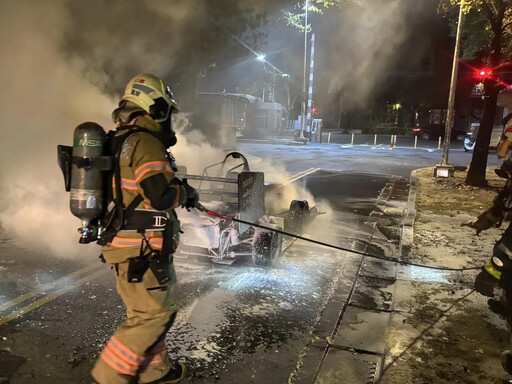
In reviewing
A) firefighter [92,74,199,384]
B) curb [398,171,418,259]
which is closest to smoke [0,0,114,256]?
firefighter [92,74,199,384]

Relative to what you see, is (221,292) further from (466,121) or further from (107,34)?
(466,121)

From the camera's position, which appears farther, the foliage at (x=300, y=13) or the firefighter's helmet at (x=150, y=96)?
the foliage at (x=300, y=13)

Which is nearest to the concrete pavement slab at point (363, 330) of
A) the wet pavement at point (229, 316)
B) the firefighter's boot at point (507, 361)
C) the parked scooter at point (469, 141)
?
the wet pavement at point (229, 316)

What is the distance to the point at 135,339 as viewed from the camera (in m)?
2.22

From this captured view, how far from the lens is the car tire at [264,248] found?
4402 mm

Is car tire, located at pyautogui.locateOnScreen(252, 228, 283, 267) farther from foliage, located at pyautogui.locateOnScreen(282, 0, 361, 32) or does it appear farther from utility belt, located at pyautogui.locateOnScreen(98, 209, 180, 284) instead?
foliage, located at pyautogui.locateOnScreen(282, 0, 361, 32)

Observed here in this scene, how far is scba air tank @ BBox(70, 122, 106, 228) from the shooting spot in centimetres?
210

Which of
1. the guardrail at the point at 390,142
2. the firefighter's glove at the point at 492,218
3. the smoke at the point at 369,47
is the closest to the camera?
the firefighter's glove at the point at 492,218

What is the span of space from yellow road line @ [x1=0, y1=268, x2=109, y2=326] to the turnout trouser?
1473 mm

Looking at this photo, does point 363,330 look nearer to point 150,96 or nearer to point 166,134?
point 166,134

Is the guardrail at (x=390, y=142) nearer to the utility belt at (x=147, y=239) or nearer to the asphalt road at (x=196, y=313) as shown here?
the asphalt road at (x=196, y=313)

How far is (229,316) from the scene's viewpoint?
3457 mm

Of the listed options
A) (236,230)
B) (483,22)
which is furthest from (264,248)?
(483,22)

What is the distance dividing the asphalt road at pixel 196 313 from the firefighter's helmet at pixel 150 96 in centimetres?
167
